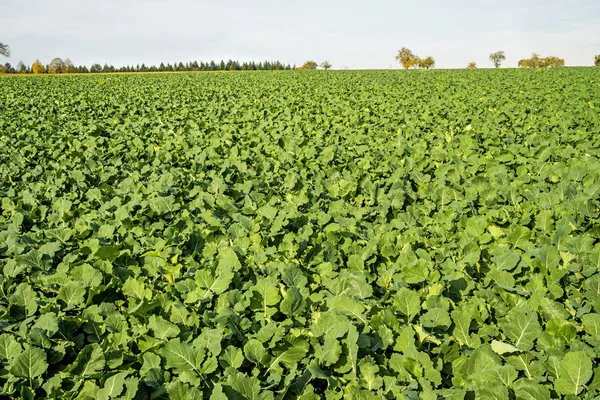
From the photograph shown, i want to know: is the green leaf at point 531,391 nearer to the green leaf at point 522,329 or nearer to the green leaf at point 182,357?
the green leaf at point 522,329

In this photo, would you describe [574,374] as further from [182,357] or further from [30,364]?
[30,364]

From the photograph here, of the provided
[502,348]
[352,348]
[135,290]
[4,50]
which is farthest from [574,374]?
[4,50]

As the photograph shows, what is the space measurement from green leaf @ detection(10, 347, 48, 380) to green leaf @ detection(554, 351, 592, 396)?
8.44 feet

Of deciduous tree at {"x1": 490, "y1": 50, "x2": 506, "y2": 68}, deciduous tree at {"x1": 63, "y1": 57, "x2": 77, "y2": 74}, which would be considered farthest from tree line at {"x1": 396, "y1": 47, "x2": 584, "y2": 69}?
deciduous tree at {"x1": 63, "y1": 57, "x2": 77, "y2": 74}

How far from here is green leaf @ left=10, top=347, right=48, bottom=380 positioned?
6.64 ft

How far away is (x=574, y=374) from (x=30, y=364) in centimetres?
270

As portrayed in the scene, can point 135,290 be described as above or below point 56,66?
below

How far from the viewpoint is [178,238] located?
3.55m

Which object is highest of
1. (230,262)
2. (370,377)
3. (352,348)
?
(230,262)

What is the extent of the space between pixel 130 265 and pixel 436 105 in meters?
12.9

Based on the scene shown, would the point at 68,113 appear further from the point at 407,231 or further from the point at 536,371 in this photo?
the point at 536,371

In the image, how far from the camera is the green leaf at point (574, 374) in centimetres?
180

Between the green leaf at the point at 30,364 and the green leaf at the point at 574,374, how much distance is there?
2573 millimetres

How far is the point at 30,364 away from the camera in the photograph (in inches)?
81.0
